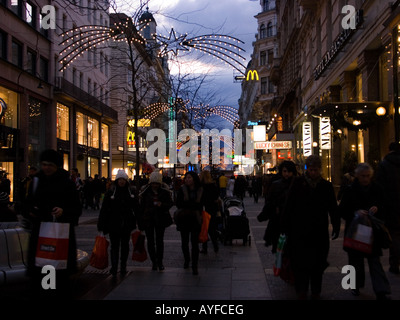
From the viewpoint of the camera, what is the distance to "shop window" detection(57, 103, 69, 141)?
34.9 m

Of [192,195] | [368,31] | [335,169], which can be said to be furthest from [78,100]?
[192,195]

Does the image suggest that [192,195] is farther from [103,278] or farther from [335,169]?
[335,169]

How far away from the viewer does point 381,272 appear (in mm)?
6004

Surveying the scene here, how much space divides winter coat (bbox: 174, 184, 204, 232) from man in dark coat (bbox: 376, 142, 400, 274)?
298 centimetres

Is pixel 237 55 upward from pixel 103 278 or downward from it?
upward

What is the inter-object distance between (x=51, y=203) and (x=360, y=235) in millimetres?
3748

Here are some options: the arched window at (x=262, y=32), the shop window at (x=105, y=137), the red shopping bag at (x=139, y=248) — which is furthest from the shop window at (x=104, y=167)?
the red shopping bag at (x=139, y=248)

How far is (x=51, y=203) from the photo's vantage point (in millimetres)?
5605

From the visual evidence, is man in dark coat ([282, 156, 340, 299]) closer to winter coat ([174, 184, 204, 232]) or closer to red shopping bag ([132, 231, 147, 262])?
winter coat ([174, 184, 204, 232])

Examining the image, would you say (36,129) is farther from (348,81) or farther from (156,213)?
(156,213)

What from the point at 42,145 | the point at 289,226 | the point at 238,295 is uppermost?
the point at 42,145

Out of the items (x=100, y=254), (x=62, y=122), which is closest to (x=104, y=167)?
(x=62, y=122)

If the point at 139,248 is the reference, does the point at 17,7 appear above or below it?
above
